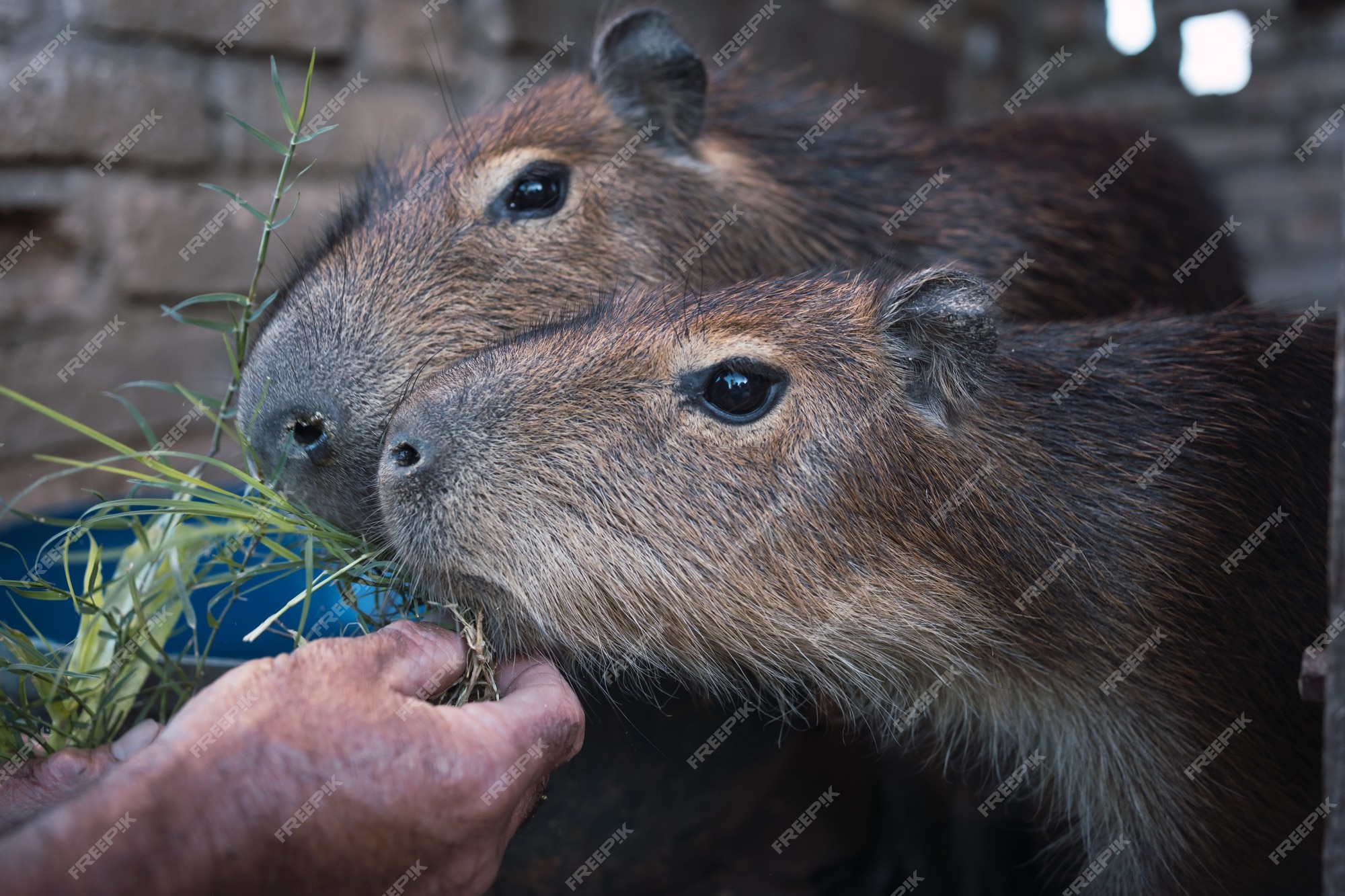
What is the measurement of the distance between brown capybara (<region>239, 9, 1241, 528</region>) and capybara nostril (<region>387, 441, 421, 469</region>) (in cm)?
27

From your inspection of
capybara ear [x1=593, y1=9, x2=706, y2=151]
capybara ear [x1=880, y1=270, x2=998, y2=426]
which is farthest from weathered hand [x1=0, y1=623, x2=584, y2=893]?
capybara ear [x1=593, y1=9, x2=706, y2=151]

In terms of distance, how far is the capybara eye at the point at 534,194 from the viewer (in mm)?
2723

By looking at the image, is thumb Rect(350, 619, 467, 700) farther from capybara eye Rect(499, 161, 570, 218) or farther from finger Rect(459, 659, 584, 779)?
capybara eye Rect(499, 161, 570, 218)

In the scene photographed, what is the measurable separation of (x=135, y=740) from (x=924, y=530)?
1.49 metres

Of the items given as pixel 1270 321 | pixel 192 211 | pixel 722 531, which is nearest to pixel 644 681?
pixel 722 531

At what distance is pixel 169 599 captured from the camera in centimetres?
230

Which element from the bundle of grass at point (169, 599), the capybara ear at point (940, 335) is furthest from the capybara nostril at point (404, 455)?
the capybara ear at point (940, 335)

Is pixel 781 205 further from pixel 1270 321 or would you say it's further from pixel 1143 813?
pixel 1143 813

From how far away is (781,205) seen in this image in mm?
3057

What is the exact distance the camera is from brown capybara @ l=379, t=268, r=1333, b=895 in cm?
187

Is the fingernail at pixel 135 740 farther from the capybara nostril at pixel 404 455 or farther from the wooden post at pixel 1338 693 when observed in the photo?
the wooden post at pixel 1338 693

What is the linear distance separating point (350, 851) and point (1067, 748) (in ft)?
4.58

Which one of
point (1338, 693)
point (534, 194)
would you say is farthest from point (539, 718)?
point (534, 194)

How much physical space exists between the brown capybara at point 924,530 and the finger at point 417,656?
0.11 meters
